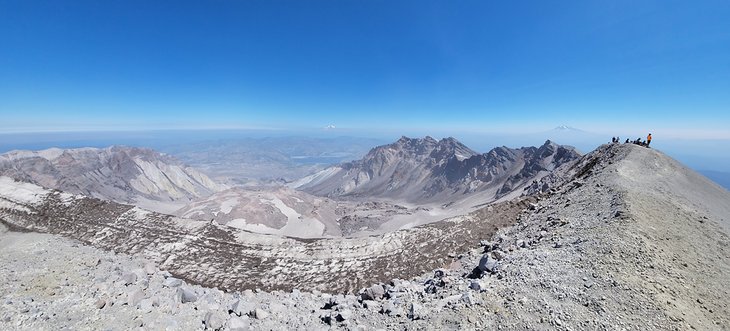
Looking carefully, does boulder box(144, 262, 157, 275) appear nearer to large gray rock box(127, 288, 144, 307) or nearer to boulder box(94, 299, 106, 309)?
large gray rock box(127, 288, 144, 307)

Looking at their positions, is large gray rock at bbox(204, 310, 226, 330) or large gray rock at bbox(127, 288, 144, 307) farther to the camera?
large gray rock at bbox(127, 288, 144, 307)

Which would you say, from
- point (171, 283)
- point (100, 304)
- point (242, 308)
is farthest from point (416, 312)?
point (100, 304)

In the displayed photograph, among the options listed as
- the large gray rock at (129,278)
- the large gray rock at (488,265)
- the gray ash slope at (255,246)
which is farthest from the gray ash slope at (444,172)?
the large gray rock at (129,278)

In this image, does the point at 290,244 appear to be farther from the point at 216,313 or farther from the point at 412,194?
the point at 412,194

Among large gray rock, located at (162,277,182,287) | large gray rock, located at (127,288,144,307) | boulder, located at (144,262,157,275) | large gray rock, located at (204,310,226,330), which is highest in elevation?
large gray rock, located at (127,288,144,307)

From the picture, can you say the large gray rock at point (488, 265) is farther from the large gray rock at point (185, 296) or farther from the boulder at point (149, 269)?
the boulder at point (149, 269)

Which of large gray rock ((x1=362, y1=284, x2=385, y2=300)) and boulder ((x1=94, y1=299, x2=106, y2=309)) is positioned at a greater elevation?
boulder ((x1=94, y1=299, x2=106, y2=309))

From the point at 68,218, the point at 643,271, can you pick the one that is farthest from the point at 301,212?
the point at 643,271

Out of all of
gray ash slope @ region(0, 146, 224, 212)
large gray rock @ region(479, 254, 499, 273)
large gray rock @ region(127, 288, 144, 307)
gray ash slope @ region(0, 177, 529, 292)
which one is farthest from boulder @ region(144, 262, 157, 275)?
gray ash slope @ region(0, 146, 224, 212)
